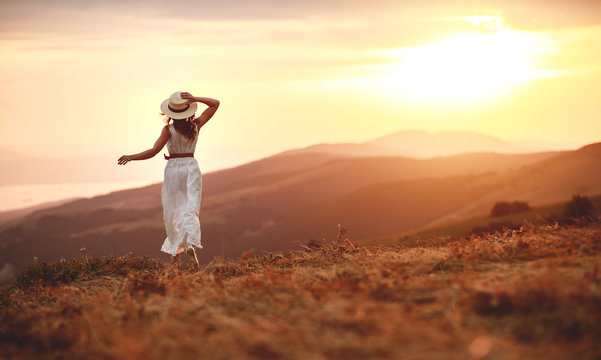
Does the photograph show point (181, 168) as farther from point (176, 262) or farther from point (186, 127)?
point (176, 262)

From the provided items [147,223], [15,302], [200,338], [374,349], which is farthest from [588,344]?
[147,223]

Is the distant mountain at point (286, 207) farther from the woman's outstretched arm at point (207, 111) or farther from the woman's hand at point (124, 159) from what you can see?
the woman's hand at point (124, 159)

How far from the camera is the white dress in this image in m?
10.2

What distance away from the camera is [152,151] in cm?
1002

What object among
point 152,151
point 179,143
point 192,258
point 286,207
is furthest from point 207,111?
point 286,207

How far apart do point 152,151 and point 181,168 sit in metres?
0.60

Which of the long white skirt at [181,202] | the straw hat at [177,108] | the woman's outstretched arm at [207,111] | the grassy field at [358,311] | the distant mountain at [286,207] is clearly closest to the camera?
the grassy field at [358,311]

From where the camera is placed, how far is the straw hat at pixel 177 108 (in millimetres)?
10102

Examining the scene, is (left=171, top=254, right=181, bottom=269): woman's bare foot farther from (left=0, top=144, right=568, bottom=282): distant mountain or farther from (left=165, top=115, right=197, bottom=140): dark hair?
(left=0, top=144, right=568, bottom=282): distant mountain

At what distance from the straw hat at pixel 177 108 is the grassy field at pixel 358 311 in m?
2.96

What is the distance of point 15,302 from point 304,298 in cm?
429

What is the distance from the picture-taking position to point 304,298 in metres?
5.95

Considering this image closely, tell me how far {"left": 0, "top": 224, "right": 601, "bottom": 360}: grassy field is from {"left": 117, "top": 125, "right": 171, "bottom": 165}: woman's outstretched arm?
8.17ft

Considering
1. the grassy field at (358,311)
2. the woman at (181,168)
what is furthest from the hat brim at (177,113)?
the grassy field at (358,311)
